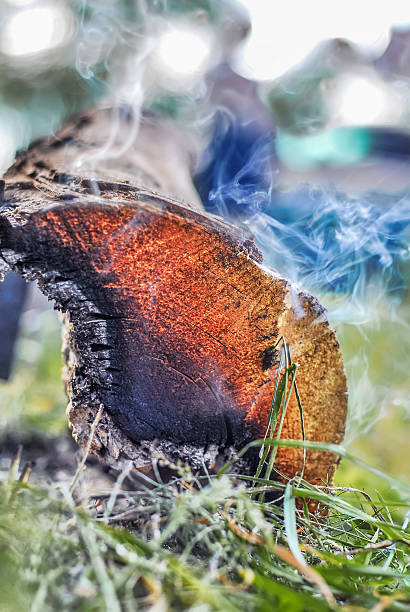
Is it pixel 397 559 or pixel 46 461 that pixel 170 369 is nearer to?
pixel 397 559

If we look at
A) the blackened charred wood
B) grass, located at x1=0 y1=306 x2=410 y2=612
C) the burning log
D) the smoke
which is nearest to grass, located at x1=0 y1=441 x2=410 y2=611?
grass, located at x1=0 y1=306 x2=410 y2=612

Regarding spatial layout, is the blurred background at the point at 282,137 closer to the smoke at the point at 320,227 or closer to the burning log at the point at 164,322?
the smoke at the point at 320,227

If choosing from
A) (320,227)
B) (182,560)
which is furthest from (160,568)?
(320,227)

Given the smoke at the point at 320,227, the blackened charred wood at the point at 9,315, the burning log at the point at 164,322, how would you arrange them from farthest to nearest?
the blackened charred wood at the point at 9,315
the smoke at the point at 320,227
the burning log at the point at 164,322

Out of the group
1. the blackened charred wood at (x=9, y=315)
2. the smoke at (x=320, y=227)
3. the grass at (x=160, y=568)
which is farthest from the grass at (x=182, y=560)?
the blackened charred wood at (x=9, y=315)

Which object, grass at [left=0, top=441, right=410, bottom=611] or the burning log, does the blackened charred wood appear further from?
grass at [left=0, top=441, right=410, bottom=611]

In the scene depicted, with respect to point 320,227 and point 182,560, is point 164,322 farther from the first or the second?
point 320,227
